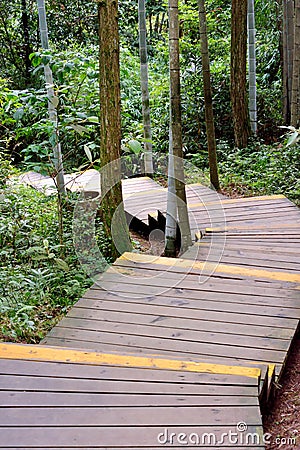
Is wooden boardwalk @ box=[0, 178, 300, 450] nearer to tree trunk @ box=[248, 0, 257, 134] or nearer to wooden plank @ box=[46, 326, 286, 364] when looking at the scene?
wooden plank @ box=[46, 326, 286, 364]

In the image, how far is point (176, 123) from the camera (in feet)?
12.2

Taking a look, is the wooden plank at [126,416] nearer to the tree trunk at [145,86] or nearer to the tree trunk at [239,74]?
the tree trunk at [145,86]

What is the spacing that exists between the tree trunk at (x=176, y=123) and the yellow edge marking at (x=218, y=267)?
455mm

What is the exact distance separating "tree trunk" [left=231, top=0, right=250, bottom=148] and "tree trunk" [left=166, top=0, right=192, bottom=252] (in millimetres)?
3377

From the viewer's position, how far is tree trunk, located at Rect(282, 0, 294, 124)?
6.71 meters

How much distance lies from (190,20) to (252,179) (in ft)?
13.0

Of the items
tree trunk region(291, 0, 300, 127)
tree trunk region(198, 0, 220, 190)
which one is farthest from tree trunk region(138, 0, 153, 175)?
tree trunk region(291, 0, 300, 127)

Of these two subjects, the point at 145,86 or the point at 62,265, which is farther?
the point at 145,86

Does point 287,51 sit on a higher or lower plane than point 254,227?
higher

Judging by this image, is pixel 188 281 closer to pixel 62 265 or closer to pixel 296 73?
pixel 62 265

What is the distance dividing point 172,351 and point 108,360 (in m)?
0.47

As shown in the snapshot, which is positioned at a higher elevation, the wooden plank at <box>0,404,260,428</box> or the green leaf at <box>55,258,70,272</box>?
the wooden plank at <box>0,404,260,428</box>

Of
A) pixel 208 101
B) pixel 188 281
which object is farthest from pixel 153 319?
pixel 208 101

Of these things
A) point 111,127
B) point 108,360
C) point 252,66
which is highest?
point 252,66
